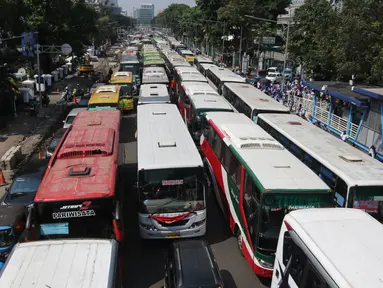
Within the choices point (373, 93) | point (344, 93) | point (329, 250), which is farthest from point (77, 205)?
point (344, 93)

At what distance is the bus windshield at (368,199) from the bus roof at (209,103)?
349 inches

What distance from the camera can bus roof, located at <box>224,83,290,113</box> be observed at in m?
18.4

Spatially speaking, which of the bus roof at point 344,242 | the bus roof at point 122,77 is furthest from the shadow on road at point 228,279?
the bus roof at point 122,77

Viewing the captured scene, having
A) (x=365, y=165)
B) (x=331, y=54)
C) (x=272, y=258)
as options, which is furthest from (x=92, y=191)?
(x=331, y=54)

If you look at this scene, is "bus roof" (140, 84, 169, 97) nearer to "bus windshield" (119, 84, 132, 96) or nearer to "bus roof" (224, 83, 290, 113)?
"bus windshield" (119, 84, 132, 96)

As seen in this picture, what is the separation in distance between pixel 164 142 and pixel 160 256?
128 inches

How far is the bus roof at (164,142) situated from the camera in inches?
415

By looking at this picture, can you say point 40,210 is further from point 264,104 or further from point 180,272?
point 264,104

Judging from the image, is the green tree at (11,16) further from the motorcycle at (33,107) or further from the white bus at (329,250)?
the white bus at (329,250)

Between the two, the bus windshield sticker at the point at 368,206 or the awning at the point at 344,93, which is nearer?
the bus windshield sticker at the point at 368,206

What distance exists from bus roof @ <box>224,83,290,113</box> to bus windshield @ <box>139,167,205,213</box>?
28.6 feet

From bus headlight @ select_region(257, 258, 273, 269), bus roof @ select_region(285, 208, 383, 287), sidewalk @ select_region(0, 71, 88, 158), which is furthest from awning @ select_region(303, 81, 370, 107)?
sidewalk @ select_region(0, 71, 88, 158)

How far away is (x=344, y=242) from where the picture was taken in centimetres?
615

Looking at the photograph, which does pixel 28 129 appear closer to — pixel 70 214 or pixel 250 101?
pixel 250 101
